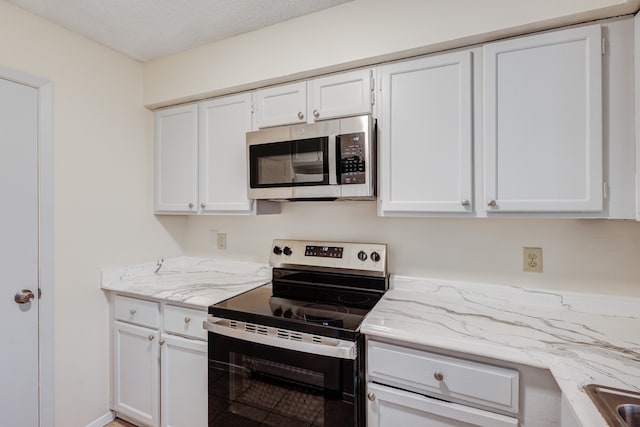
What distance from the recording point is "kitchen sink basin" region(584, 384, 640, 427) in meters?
0.78

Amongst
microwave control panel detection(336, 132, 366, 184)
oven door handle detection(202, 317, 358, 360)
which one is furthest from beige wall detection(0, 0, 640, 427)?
oven door handle detection(202, 317, 358, 360)

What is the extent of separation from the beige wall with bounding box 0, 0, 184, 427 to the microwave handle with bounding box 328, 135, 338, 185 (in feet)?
4.81

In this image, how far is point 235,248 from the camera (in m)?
2.34

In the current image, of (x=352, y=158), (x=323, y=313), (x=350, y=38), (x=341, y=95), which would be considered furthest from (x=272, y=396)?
(x=350, y=38)

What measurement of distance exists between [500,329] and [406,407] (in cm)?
47

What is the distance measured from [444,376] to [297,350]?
0.57 metres

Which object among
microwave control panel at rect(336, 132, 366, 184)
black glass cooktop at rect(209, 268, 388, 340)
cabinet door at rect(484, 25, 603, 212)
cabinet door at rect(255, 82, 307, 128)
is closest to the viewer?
cabinet door at rect(484, 25, 603, 212)

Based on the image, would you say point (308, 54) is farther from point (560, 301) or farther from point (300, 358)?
point (560, 301)

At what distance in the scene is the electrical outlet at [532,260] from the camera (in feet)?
5.00

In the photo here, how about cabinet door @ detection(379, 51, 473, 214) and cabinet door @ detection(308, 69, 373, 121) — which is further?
cabinet door @ detection(308, 69, 373, 121)

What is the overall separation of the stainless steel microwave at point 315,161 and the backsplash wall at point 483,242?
1.14 feet

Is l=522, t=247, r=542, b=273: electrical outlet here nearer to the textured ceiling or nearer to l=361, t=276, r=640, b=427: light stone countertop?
l=361, t=276, r=640, b=427: light stone countertop

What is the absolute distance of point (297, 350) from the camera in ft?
4.28

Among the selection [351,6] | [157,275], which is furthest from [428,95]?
[157,275]
